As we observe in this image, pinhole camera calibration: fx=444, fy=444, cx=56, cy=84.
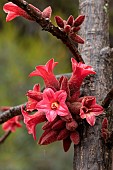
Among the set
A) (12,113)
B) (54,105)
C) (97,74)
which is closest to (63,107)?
(54,105)

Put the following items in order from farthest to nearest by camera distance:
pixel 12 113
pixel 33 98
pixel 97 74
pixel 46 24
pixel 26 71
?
pixel 26 71, pixel 12 113, pixel 97 74, pixel 33 98, pixel 46 24

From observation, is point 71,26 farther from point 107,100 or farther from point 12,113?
point 12,113

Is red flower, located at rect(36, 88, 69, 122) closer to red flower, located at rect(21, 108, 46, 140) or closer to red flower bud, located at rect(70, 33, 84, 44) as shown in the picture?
red flower, located at rect(21, 108, 46, 140)

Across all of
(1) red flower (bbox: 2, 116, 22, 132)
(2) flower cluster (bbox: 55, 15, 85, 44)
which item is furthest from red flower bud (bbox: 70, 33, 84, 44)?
(1) red flower (bbox: 2, 116, 22, 132)

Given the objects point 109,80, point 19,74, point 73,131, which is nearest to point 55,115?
point 73,131

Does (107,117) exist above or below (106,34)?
below

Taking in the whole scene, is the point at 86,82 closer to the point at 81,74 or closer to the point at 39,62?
the point at 81,74
